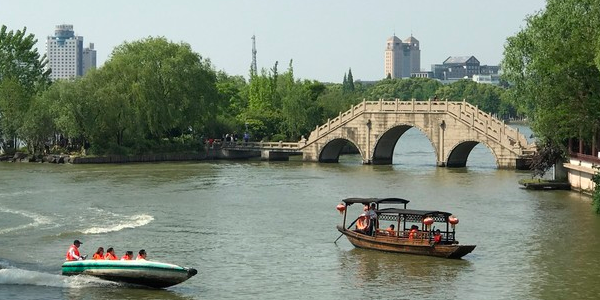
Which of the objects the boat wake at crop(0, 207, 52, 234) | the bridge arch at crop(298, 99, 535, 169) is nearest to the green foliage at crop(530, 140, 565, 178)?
the bridge arch at crop(298, 99, 535, 169)

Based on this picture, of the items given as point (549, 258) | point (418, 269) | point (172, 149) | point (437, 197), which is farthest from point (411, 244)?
point (172, 149)

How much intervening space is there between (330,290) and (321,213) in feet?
66.3

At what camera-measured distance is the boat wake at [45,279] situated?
126 ft

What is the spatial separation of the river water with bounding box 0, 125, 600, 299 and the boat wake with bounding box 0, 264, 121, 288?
4 cm

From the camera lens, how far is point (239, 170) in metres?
89.4

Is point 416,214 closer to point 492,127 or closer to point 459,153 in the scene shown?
point 492,127

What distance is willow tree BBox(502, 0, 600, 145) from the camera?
62.2 meters

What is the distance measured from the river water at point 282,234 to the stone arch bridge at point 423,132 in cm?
287

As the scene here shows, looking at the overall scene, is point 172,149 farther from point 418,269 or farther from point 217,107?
point 418,269

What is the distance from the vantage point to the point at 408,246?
Result: 43719 mm

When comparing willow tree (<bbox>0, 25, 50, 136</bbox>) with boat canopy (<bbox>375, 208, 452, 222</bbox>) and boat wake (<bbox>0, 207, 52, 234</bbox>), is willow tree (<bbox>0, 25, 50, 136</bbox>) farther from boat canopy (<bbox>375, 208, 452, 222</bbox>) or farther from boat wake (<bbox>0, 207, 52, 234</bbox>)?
boat canopy (<bbox>375, 208, 452, 222</bbox>)

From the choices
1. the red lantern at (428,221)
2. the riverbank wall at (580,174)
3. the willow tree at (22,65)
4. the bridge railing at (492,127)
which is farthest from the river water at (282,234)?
the willow tree at (22,65)

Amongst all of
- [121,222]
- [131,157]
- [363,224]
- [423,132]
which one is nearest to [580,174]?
[423,132]

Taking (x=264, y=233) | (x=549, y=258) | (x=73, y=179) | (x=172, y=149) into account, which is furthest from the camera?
(x=172, y=149)
